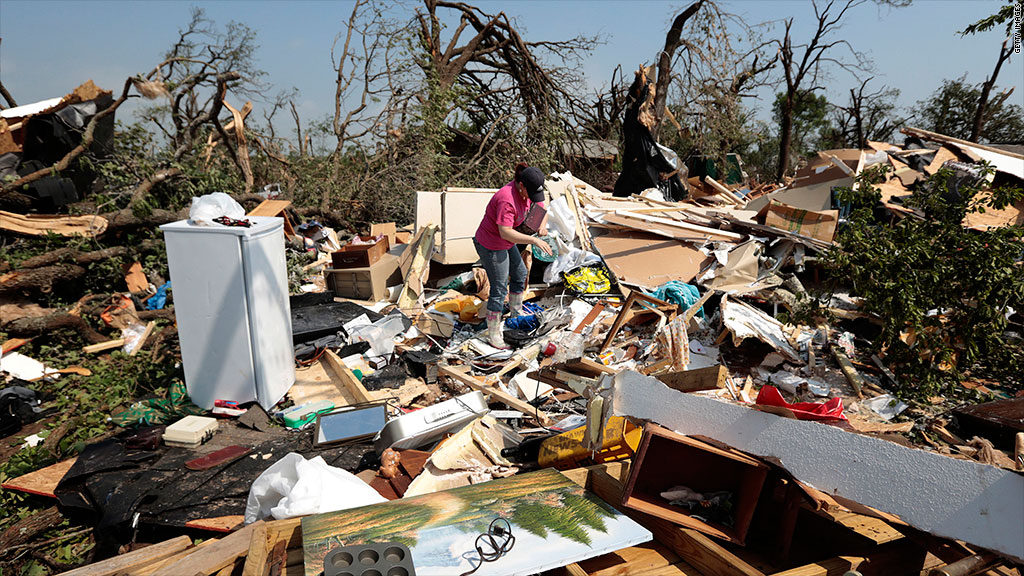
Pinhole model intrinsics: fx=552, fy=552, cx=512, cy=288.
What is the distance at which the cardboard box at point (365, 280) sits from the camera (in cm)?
683

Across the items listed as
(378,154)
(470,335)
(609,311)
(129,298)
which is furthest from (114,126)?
(609,311)

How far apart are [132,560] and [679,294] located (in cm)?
486

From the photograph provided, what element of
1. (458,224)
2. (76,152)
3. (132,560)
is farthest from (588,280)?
(76,152)

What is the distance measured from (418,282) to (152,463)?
3854 mm

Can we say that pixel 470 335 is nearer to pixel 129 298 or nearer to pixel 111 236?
pixel 129 298

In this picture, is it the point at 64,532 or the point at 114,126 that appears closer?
the point at 64,532

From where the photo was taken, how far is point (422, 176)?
9.95 m

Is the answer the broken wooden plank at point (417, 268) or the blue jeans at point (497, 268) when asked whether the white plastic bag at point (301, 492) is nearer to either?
the blue jeans at point (497, 268)

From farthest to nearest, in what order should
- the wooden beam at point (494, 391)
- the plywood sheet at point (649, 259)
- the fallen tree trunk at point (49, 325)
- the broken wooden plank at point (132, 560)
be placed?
the plywood sheet at point (649, 259) < the fallen tree trunk at point (49, 325) < the wooden beam at point (494, 391) < the broken wooden plank at point (132, 560)

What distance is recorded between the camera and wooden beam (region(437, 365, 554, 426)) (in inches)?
157

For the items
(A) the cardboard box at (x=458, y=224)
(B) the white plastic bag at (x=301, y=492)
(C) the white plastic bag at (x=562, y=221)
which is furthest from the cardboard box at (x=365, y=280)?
(B) the white plastic bag at (x=301, y=492)

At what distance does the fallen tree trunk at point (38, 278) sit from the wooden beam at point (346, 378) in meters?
3.24

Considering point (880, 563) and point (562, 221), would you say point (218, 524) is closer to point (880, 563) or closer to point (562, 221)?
point (880, 563)

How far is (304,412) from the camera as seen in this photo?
4168mm
